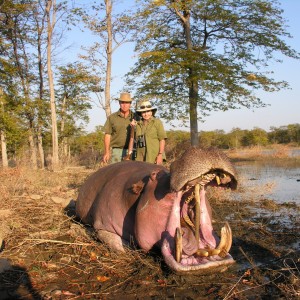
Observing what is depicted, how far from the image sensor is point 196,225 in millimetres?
3154

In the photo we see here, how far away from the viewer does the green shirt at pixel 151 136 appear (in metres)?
6.69

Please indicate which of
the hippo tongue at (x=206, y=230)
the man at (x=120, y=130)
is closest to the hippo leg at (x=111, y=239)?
the hippo tongue at (x=206, y=230)

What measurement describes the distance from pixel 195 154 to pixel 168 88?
56.9ft

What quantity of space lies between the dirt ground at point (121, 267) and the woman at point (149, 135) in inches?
67.6

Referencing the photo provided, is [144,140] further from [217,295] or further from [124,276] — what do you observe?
[217,295]

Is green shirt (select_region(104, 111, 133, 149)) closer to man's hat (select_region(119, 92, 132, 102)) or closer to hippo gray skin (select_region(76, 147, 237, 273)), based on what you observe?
man's hat (select_region(119, 92, 132, 102))

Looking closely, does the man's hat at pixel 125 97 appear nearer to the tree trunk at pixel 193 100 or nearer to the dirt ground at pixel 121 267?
the dirt ground at pixel 121 267

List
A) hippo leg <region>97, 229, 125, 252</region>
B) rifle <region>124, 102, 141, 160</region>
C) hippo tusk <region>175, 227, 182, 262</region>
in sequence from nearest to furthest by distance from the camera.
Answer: hippo tusk <region>175, 227, 182, 262</region> → hippo leg <region>97, 229, 125, 252</region> → rifle <region>124, 102, 141, 160</region>

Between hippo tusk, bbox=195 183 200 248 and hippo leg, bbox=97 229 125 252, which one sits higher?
hippo tusk, bbox=195 183 200 248

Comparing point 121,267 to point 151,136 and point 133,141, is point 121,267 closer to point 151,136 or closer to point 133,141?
point 151,136

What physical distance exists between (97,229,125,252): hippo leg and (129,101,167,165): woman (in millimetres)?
2569

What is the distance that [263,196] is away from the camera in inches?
325

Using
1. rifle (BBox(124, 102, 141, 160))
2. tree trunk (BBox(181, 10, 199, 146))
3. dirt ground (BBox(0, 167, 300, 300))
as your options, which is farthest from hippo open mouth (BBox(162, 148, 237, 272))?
tree trunk (BBox(181, 10, 199, 146))

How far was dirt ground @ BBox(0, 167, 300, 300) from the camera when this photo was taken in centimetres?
305
